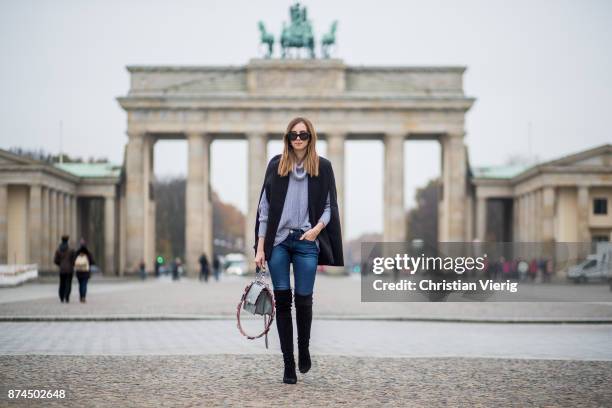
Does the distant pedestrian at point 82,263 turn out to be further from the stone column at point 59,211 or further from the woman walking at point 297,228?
the stone column at point 59,211

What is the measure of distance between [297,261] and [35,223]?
59.2 m

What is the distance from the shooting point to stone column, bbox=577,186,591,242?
68000 mm

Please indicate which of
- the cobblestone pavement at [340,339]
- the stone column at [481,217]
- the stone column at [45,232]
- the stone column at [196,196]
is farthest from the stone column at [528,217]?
the cobblestone pavement at [340,339]

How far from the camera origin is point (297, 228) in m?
9.91

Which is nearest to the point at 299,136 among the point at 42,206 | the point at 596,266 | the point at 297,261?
the point at 297,261

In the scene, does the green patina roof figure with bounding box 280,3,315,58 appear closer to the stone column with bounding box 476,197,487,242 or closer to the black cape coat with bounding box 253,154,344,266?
the stone column with bounding box 476,197,487,242

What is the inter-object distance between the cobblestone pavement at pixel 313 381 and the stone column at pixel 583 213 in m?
57.8

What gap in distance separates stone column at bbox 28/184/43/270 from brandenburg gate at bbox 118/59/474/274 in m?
8.21

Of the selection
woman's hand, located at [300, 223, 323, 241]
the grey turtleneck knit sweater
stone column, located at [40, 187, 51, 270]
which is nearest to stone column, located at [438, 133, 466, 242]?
stone column, located at [40, 187, 51, 270]

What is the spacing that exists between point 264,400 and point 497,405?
80.8 inches

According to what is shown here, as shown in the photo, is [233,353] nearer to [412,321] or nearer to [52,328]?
[52,328]

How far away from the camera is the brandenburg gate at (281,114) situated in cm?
7331

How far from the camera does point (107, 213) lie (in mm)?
77375

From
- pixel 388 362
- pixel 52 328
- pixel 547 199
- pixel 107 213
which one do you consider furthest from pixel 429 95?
pixel 388 362
